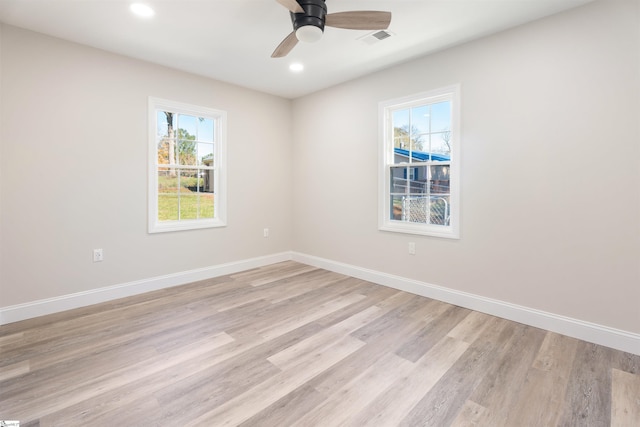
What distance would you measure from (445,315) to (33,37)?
15.5ft

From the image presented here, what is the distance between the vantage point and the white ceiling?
2.41 m

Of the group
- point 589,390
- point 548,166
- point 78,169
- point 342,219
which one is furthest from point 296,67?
point 589,390

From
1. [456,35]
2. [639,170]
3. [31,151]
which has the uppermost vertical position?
[456,35]

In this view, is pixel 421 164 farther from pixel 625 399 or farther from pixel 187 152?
pixel 187 152

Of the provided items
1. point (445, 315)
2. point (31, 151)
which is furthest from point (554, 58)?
point (31, 151)

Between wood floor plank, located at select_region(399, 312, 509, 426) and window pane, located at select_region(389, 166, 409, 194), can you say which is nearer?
wood floor plank, located at select_region(399, 312, 509, 426)

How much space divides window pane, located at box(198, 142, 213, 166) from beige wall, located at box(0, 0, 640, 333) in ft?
1.87

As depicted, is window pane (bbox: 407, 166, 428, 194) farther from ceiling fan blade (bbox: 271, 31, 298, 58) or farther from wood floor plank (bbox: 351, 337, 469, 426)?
ceiling fan blade (bbox: 271, 31, 298, 58)

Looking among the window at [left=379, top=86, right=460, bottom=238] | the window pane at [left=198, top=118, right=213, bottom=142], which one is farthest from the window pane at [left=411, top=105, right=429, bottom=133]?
the window pane at [left=198, top=118, right=213, bottom=142]

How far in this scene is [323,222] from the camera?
462 cm

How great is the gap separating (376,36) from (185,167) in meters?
2.80

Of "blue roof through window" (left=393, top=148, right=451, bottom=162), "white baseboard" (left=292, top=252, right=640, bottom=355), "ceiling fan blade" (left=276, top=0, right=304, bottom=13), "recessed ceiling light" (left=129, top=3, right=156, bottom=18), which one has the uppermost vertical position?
"recessed ceiling light" (left=129, top=3, right=156, bottom=18)

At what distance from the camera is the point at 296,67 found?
3.62m

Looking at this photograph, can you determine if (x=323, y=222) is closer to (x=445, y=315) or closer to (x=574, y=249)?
(x=445, y=315)
